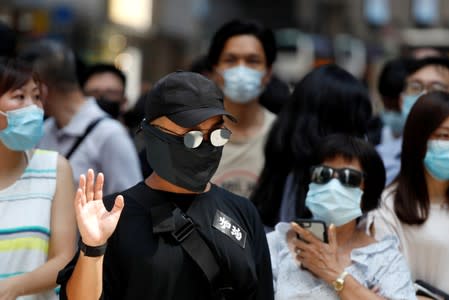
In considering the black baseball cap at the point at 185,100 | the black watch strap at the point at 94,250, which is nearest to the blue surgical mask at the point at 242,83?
the black baseball cap at the point at 185,100

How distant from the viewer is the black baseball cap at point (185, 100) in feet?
9.91

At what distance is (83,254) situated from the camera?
114 inches

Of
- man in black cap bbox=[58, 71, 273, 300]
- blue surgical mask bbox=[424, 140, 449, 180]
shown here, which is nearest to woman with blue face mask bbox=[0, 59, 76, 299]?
man in black cap bbox=[58, 71, 273, 300]

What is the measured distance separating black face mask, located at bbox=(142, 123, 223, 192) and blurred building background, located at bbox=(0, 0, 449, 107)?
774cm

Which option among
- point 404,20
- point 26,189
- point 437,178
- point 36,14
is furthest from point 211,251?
point 404,20

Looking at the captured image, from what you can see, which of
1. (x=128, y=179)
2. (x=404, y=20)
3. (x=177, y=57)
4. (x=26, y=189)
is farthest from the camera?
(x=404, y=20)

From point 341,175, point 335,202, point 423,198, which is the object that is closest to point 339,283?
point 335,202

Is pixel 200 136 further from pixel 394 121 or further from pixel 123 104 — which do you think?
pixel 123 104

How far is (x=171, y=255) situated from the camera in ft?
9.73

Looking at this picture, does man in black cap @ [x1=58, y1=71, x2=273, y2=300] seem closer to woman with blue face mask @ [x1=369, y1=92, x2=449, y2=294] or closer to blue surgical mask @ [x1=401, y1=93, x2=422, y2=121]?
woman with blue face mask @ [x1=369, y1=92, x2=449, y2=294]

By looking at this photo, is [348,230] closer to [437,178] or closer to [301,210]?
[301,210]

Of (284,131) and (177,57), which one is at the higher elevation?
(284,131)

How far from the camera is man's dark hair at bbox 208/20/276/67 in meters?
5.26

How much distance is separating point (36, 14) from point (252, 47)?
10.0 metres
